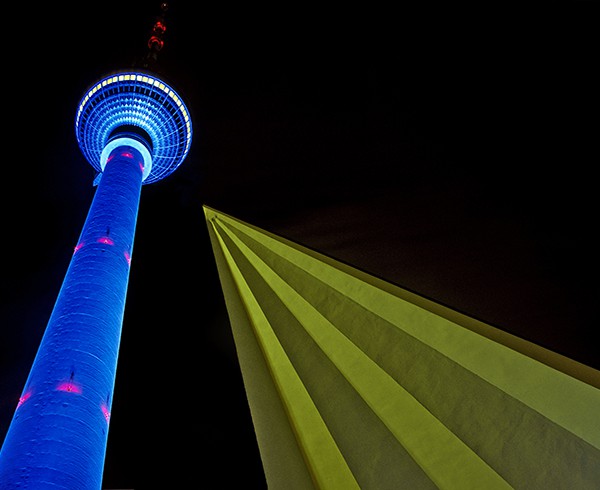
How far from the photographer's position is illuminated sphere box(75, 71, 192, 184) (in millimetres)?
15477

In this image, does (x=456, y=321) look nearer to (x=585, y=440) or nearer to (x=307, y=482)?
(x=585, y=440)

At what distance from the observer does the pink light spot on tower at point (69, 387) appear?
22.9 feet

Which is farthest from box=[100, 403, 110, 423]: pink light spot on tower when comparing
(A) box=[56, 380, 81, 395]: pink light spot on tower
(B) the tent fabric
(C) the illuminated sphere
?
(C) the illuminated sphere

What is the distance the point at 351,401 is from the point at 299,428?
1.29m

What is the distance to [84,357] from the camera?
754 centimetres

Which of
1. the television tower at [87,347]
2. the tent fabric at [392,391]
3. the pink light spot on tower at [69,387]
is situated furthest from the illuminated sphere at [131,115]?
the pink light spot on tower at [69,387]

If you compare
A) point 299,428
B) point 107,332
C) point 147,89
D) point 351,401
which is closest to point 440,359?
point 351,401

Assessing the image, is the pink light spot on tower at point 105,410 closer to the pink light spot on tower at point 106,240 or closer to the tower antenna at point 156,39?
the pink light spot on tower at point 106,240

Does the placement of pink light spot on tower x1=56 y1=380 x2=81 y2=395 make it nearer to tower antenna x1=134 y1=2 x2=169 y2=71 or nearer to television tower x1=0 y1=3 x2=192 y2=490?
television tower x1=0 y1=3 x2=192 y2=490

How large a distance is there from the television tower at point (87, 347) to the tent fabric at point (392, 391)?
11.1 feet

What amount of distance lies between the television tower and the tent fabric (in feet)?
11.1

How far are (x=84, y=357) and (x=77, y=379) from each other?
43cm

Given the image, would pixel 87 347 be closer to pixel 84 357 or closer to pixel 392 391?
pixel 84 357

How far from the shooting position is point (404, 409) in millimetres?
8102
